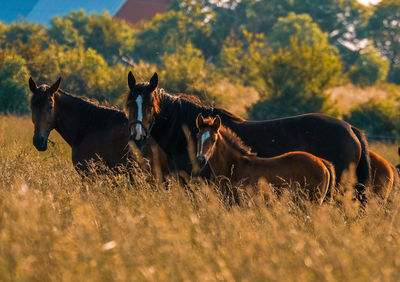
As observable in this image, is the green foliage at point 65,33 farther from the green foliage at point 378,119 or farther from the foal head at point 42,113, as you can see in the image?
the foal head at point 42,113

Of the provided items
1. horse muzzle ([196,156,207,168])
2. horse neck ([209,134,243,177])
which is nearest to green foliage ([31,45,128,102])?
horse neck ([209,134,243,177])

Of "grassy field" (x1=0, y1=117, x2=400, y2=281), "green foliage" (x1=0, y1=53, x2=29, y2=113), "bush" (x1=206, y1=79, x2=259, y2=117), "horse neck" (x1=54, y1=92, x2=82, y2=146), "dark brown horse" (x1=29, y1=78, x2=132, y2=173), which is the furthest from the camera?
"bush" (x1=206, y1=79, x2=259, y2=117)

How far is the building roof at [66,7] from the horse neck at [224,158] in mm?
71636

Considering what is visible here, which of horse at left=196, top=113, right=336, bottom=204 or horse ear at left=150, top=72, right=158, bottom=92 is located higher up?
horse ear at left=150, top=72, right=158, bottom=92

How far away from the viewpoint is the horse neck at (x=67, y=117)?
25.2ft

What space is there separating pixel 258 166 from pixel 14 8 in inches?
3130

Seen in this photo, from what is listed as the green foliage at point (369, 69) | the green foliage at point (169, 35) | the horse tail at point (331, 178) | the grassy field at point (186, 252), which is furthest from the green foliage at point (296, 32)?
the grassy field at point (186, 252)

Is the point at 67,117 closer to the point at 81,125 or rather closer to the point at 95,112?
the point at 81,125

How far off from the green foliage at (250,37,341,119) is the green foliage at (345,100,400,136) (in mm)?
1385

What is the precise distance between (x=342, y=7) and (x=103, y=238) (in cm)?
6283

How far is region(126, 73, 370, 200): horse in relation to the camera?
21.9ft

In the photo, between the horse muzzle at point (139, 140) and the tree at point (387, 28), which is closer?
the horse muzzle at point (139, 140)

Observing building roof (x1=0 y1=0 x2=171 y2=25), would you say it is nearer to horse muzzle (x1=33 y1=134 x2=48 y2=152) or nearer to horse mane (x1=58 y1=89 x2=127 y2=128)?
horse mane (x1=58 y1=89 x2=127 y2=128)

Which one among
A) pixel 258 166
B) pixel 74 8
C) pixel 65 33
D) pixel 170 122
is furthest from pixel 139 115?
pixel 74 8
